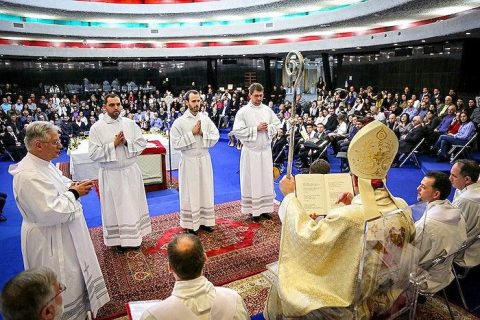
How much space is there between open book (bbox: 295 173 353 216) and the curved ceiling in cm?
905

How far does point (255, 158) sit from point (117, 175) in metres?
1.97

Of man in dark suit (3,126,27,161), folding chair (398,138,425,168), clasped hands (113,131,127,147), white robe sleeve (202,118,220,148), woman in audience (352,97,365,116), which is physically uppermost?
clasped hands (113,131,127,147)

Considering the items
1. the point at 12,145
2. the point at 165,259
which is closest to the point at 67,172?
the point at 12,145

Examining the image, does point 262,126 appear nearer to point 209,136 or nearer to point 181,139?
point 209,136

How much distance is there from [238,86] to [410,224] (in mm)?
23528

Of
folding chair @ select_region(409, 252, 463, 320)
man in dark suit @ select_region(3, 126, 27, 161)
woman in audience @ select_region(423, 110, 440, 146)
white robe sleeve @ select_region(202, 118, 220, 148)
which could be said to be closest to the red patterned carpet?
Result: white robe sleeve @ select_region(202, 118, 220, 148)

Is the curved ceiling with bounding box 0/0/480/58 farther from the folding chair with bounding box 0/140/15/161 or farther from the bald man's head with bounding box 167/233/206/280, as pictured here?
the bald man's head with bounding box 167/233/206/280

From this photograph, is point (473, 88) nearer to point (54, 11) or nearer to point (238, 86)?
point (238, 86)

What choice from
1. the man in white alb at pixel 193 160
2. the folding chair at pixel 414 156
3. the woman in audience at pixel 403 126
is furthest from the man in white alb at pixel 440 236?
the woman in audience at pixel 403 126

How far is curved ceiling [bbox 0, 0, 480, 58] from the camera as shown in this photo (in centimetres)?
1220

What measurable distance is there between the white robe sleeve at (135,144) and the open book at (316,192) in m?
2.27

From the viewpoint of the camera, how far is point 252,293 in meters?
3.54

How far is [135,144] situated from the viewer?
4340 mm

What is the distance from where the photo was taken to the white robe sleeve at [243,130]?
5.21 meters
